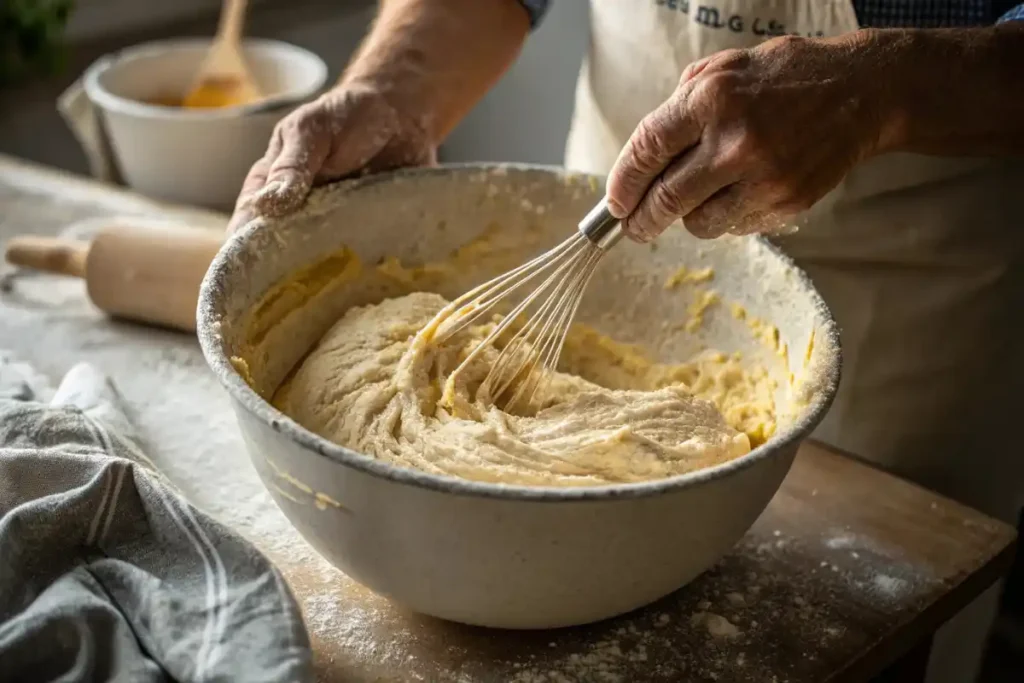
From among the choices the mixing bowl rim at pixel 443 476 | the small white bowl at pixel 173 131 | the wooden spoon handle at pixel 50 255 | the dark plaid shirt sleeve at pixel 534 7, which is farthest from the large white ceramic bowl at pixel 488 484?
the small white bowl at pixel 173 131

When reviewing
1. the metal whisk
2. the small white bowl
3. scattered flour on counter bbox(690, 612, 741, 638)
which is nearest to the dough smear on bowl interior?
the metal whisk

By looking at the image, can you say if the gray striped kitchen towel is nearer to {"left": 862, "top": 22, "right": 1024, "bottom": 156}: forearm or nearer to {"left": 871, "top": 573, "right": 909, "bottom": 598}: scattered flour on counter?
{"left": 871, "top": 573, "right": 909, "bottom": 598}: scattered flour on counter

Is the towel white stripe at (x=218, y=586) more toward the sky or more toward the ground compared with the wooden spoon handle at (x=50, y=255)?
more toward the sky

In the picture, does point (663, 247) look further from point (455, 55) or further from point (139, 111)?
point (139, 111)

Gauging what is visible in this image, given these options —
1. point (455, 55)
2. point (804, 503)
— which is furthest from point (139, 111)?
point (804, 503)

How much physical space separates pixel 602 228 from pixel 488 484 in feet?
0.99

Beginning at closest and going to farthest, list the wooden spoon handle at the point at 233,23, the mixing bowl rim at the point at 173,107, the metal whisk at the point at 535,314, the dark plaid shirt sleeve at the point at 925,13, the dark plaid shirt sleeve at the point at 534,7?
the metal whisk at the point at 535,314
the dark plaid shirt sleeve at the point at 925,13
the dark plaid shirt sleeve at the point at 534,7
the mixing bowl rim at the point at 173,107
the wooden spoon handle at the point at 233,23

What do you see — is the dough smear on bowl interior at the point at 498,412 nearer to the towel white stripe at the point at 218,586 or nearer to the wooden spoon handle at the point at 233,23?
the towel white stripe at the point at 218,586

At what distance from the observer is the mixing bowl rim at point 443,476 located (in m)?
0.65

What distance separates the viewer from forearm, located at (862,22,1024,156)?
836mm

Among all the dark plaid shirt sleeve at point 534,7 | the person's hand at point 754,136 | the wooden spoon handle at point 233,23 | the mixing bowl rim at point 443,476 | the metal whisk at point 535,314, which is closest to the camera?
the mixing bowl rim at point 443,476

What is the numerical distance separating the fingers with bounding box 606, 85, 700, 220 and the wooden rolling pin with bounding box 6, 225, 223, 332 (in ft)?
1.87

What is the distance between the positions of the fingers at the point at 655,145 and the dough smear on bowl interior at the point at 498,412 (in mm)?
185

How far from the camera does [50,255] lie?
1.28m
